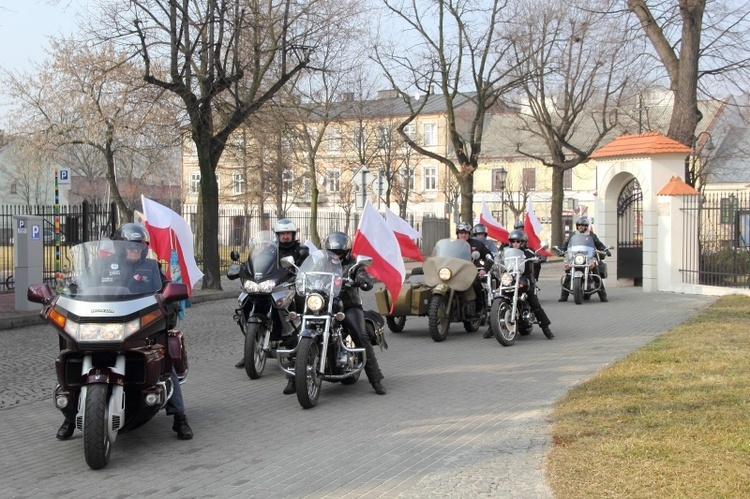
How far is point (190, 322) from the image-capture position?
1650cm

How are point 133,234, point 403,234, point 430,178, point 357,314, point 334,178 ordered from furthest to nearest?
point 430,178
point 334,178
point 403,234
point 357,314
point 133,234

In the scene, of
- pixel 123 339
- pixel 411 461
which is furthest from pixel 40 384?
pixel 411 461

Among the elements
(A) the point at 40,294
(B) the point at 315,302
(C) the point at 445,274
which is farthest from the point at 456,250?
(A) the point at 40,294

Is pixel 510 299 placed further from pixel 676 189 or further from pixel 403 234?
pixel 676 189

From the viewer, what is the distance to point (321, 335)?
8.58 m

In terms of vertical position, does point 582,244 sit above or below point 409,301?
above

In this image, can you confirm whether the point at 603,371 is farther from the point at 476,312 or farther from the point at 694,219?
the point at 694,219

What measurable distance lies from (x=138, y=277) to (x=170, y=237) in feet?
6.88

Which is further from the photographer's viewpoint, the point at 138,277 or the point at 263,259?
the point at 263,259

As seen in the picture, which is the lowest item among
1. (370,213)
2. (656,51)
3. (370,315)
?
(370,315)

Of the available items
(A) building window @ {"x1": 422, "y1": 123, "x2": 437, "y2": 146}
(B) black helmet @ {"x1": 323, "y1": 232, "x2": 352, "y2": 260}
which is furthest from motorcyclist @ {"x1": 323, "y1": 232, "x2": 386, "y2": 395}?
(A) building window @ {"x1": 422, "y1": 123, "x2": 437, "y2": 146}

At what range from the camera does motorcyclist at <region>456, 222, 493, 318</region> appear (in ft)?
47.3

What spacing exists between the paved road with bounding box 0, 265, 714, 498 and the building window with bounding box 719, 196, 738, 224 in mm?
10120

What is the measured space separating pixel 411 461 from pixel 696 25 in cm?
2318
